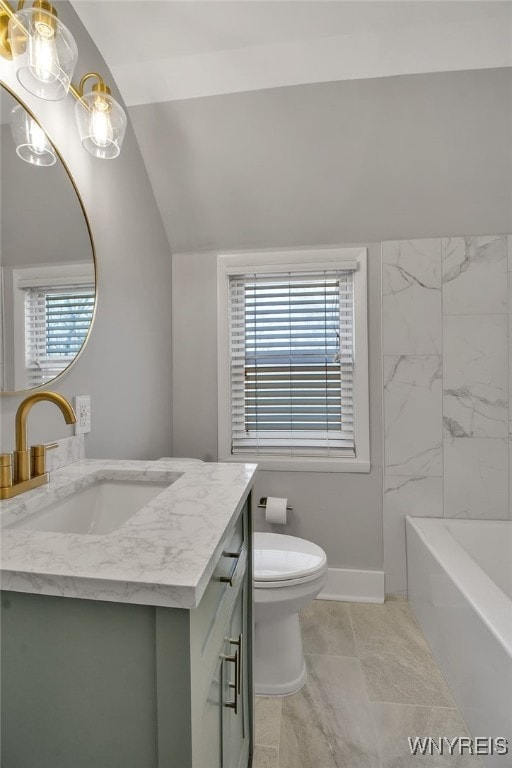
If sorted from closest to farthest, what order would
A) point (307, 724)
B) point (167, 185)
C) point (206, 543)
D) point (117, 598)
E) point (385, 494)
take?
point (117, 598) < point (206, 543) < point (307, 724) < point (167, 185) < point (385, 494)

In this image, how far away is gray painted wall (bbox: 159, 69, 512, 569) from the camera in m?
1.71

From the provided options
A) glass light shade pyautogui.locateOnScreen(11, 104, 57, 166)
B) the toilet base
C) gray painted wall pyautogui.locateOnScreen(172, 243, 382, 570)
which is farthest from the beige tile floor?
glass light shade pyautogui.locateOnScreen(11, 104, 57, 166)

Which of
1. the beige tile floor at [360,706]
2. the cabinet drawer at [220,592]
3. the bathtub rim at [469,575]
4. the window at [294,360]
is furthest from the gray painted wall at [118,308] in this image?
the bathtub rim at [469,575]

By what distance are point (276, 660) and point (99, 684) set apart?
115cm

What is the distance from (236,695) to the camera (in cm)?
79

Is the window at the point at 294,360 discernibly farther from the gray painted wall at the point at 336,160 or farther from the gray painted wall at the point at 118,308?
the gray painted wall at the point at 118,308

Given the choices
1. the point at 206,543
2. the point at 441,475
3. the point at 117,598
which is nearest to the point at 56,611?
the point at 117,598

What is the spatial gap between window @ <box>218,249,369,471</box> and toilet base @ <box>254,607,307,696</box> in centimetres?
82

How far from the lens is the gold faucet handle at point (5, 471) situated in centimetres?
84

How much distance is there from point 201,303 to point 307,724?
1907 millimetres

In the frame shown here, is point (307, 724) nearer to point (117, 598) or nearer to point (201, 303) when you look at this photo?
point (117, 598)

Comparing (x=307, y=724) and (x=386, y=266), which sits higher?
(x=386, y=266)

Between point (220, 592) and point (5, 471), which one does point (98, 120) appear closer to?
point (5, 471)

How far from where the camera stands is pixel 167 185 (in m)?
1.97
